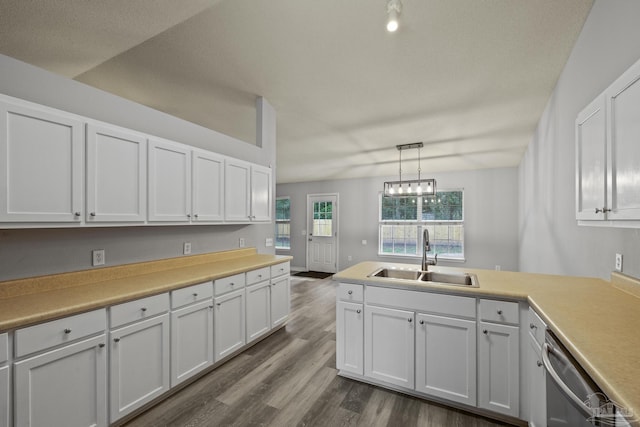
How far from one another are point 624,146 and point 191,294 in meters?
2.75

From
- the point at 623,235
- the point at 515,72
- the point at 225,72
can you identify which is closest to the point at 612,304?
the point at 623,235

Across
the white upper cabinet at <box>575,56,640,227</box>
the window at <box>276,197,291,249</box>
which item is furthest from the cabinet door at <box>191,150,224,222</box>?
the window at <box>276,197,291,249</box>

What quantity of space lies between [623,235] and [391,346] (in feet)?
5.34

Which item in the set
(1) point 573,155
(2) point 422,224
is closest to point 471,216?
(2) point 422,224

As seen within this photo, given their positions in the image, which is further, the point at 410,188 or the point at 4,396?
the point at 410,188

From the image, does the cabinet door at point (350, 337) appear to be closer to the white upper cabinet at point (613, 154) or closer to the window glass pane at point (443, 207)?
the white upper cabinet at point (613, 154)

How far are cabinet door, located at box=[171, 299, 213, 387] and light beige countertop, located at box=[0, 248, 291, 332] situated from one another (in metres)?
0.25

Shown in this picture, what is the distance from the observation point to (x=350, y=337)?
2.25 meters

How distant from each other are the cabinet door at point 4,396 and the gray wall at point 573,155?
130 inches

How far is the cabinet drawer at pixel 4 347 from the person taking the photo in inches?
49.1

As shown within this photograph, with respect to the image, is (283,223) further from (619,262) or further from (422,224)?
(619,262)

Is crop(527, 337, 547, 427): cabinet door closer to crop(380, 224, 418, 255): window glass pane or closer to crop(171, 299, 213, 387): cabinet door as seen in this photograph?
crop(171, 299, 213, 387): cabinet door

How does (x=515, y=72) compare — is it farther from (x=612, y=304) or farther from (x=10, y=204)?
(x=10, y=204)

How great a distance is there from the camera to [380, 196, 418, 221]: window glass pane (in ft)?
21.3
